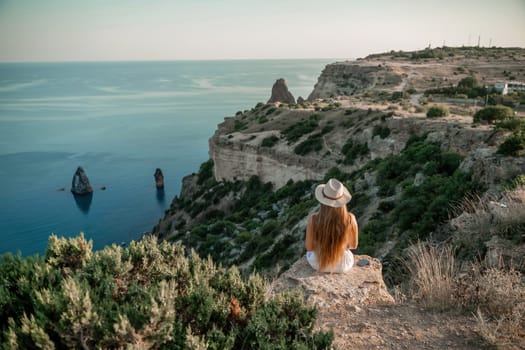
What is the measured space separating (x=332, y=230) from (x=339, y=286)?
33.3 inches

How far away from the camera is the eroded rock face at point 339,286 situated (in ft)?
16.0

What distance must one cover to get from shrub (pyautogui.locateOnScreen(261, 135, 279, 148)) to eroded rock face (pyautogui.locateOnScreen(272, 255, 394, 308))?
25.6m

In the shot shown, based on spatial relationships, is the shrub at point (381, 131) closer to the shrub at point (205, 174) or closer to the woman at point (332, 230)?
the woman at point (332, 230)

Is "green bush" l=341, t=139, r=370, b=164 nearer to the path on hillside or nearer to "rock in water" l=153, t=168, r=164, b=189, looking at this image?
the path on hillside

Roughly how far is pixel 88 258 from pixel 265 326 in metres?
2.62

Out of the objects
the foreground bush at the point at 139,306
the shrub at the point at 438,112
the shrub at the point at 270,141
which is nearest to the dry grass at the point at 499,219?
the foreground bush at the point at 139,306

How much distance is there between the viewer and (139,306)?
328cm

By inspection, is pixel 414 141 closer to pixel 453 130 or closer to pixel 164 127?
pixel 453 130

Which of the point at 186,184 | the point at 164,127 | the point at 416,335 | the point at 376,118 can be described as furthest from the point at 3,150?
the point at 416,335

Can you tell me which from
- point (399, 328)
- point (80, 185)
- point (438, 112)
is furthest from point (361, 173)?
point (80, 185)

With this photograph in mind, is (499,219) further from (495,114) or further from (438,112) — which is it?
(438,112)

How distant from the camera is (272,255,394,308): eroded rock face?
487cm

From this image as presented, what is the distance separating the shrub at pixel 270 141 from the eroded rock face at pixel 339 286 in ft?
83.9

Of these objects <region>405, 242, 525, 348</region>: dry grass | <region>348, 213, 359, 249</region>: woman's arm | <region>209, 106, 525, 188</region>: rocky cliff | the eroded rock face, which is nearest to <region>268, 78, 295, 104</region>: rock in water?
<region>209, 106, 525, 188</region>: rocky cliff
